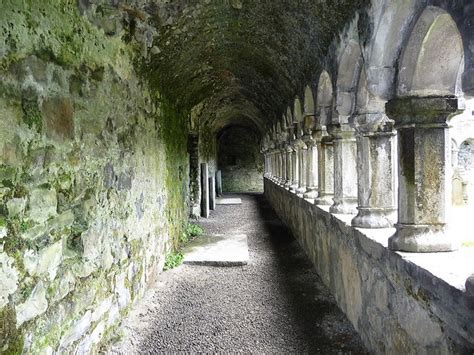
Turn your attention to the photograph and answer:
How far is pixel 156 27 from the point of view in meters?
4.05

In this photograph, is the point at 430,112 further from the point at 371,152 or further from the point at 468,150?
the point at 468,150

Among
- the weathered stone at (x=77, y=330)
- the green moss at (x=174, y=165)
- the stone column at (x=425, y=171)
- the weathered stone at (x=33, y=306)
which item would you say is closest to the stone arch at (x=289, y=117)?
the green moss at (x=174, y=165)

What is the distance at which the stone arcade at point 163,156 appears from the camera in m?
1.90

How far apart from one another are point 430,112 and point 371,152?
975mm

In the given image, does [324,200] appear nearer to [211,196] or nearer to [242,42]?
[242,42]

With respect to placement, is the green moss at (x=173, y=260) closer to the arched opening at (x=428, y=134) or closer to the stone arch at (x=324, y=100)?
the stone arch at (x=324, y=100)

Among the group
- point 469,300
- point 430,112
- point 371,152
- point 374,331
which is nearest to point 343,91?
point 371,152

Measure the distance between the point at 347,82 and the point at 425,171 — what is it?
1.88 metres

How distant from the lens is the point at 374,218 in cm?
310

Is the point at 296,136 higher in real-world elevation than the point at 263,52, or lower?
lower

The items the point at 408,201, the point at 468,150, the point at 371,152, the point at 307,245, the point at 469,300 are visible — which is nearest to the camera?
the point at 469,300

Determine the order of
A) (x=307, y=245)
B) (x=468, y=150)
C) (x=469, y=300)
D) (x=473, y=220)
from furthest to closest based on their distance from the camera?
(x=468, y=150) → (x=307, y=245) → (x=473, y=220) → (x=469, y=300)

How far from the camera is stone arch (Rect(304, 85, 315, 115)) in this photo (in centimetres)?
547

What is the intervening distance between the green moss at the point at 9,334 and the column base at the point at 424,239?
1949 millimetres
